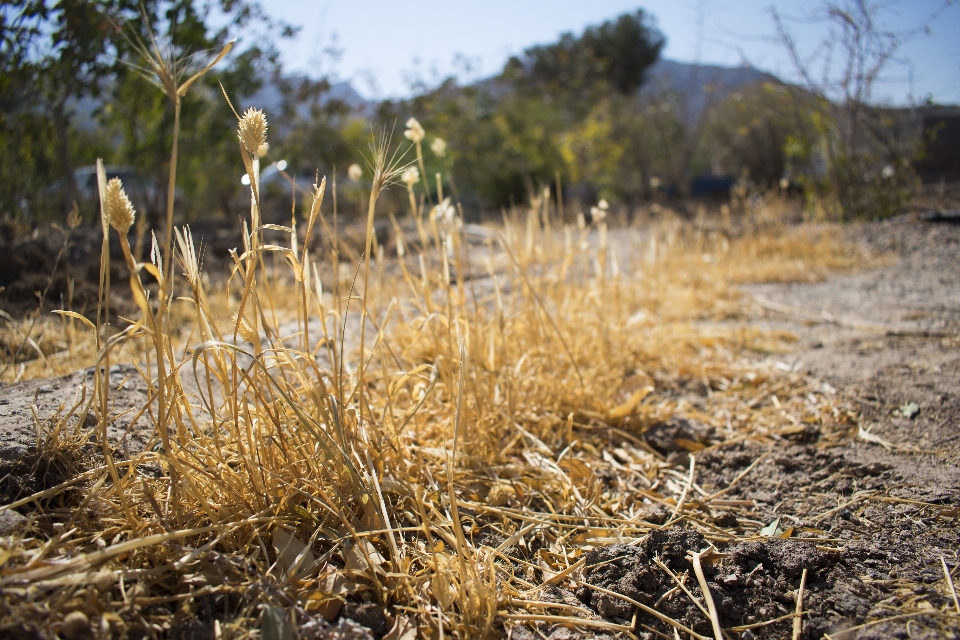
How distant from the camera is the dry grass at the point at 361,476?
800 millimetres

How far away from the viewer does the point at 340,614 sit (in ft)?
2.88

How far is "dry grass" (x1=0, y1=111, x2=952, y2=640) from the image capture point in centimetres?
80

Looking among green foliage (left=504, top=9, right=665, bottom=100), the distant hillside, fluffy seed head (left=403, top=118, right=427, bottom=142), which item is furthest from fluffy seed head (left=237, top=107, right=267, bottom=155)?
green foliage (left=504, top=9, right=665, bottom=100)

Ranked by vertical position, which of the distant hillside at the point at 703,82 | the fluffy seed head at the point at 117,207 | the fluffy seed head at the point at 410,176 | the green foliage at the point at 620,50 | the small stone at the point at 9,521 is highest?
the green foliage at the point at 620,50

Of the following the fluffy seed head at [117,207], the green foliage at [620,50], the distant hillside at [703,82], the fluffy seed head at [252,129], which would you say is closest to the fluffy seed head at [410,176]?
the fluffy seed head at [252,129]

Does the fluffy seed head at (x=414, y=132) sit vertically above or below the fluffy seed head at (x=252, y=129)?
above

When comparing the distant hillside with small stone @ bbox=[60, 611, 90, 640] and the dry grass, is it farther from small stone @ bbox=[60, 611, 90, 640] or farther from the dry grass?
small stone @ bbox=[60, 611, 90, 640]

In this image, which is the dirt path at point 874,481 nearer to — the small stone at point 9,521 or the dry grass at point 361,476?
the dry grass at point 361,476

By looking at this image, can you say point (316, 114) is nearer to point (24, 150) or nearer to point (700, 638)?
point (24, 150)

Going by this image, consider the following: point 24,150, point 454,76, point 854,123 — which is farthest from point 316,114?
point 854,123

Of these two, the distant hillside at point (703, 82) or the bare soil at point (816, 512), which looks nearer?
the bare soil at point (816, 512)

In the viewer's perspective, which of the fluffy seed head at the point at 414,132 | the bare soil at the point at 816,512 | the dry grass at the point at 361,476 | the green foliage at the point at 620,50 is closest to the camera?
the dry grass at the point at 361,476

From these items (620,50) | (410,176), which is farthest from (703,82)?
(410,176)

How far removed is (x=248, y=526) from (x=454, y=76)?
10.0 metres
